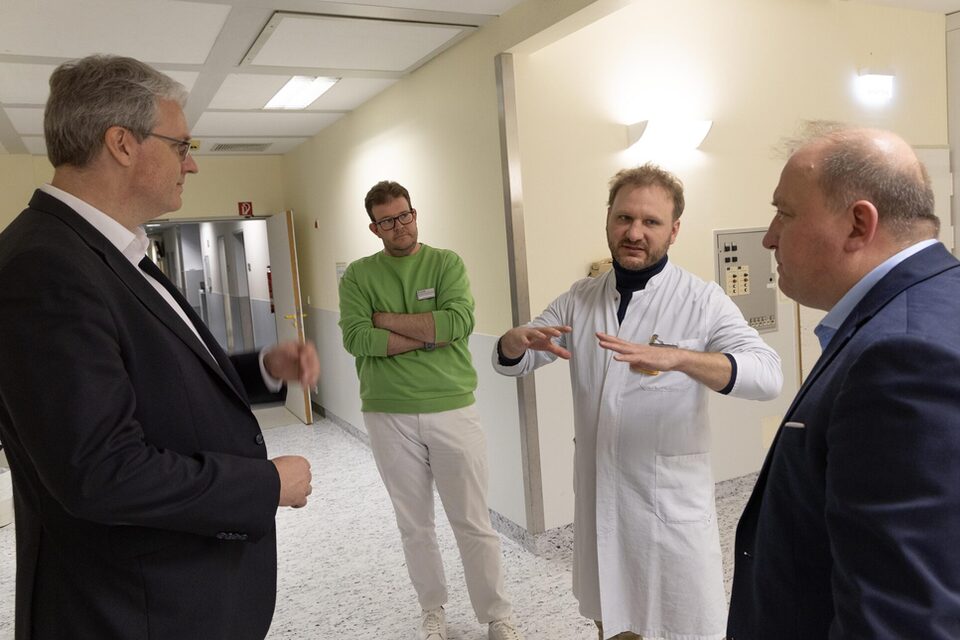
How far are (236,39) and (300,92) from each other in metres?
1.21

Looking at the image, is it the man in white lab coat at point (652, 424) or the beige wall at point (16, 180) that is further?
the beige wall at point (16, 180)

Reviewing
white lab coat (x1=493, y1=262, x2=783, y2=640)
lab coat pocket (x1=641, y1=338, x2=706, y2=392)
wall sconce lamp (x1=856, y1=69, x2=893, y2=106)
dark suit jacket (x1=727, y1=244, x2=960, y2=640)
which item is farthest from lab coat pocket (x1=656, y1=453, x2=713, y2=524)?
wall sconce lamp (x1=856, y1=69, x2=893, y2=106)

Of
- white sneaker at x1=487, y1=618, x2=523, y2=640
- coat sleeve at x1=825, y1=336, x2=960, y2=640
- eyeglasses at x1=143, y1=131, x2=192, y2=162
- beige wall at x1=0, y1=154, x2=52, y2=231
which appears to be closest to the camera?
coat sleeve at x1=825, y1=336, x2=960, y2=640

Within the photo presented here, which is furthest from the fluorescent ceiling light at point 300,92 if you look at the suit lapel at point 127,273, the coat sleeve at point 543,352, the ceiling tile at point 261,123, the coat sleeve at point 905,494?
the coat sleeve at point 905,494

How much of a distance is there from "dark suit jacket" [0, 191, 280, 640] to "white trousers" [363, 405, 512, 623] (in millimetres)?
1301

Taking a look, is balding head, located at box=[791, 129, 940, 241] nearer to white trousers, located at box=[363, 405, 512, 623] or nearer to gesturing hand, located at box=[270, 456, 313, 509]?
gesturing hand, located at box=[270, 456, 313, 509]

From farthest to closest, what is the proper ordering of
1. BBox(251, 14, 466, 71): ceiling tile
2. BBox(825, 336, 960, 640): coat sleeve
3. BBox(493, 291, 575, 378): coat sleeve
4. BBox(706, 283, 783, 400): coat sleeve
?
BBox(251, 14, 466, 71): ceiling tile < BBox(493, 291, 575, 378): coat sleeve < BBox(706, 283, 783, 400): coat sleeve < BBox(825, 336, 960, 640): coat sleeve

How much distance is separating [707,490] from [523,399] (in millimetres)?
1524

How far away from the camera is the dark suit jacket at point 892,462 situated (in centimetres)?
77

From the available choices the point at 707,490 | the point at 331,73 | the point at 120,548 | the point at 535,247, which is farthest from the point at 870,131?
the point at 331,73

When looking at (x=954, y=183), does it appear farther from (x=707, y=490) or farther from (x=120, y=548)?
(x=120, y=548)

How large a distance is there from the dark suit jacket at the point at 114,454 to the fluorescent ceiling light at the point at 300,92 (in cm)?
329

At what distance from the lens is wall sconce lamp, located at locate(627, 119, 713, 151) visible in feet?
11.2

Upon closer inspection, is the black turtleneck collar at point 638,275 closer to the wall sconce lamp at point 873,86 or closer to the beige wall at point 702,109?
the beige wall at point 702,109
